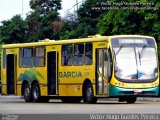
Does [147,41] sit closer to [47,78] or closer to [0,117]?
[47,78]

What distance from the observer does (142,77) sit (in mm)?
33000

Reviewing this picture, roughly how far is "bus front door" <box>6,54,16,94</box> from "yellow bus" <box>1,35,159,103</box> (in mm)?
638

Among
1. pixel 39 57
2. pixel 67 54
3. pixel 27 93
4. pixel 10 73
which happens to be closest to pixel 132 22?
pixel 10 73

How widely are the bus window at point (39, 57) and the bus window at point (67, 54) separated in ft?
5.90

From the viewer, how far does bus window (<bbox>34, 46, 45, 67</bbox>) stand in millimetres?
37781

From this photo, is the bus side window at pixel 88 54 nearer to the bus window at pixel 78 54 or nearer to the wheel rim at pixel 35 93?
the bus window at pixel 78 54

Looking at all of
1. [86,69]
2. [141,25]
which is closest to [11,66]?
[86,69]

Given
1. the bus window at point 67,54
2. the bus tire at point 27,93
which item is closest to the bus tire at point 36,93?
the bus tire at point 27,93

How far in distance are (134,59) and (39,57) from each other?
6.63 m

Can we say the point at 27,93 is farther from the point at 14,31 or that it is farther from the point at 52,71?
the point at 14,31

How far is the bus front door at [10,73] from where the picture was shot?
40438mm

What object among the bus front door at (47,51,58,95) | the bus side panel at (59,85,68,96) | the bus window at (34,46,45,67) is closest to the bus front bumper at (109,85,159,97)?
the bus side panel at (59,85,68,96)

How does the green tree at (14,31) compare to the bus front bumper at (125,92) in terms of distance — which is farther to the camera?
the green tree at (14,31)

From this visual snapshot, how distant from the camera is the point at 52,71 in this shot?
1468 inches
